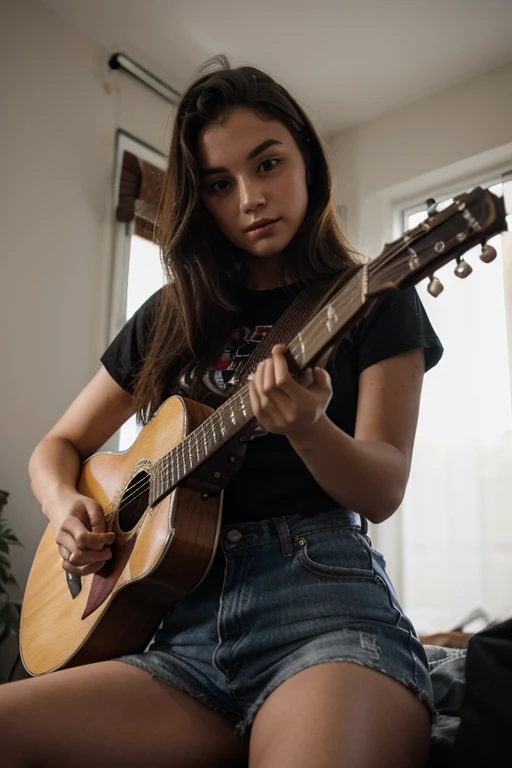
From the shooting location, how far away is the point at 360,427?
3.29ft

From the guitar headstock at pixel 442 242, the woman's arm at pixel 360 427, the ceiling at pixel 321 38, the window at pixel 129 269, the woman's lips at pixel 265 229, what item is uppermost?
the ceiling at pixel 321 38

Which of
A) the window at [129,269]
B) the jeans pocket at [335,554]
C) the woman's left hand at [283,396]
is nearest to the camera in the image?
the woman's left hand at [283,396]

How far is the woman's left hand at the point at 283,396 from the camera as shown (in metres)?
0.77

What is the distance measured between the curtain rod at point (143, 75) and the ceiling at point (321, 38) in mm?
66

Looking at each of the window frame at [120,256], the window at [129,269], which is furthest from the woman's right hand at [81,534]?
the window frame at [120,256]

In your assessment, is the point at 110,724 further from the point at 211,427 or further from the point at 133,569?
the point at 211,427

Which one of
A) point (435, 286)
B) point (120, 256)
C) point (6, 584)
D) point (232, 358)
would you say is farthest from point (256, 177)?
point (120, 256)

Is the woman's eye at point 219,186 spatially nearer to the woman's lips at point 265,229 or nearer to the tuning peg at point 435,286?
the woman's lips at point 265,229

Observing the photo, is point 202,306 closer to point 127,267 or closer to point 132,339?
point 132,339

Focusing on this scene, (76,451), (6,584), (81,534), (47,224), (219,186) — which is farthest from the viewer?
(47,224)

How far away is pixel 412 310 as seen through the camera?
107cm

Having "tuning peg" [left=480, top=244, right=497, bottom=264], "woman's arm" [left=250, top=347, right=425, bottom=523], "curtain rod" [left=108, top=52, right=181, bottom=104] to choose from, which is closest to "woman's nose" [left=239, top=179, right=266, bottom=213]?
"woman's arm" [left=250, top=347, right=425, bottom=523]

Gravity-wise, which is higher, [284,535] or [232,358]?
[232,358]

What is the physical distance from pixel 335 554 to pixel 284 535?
7cm
